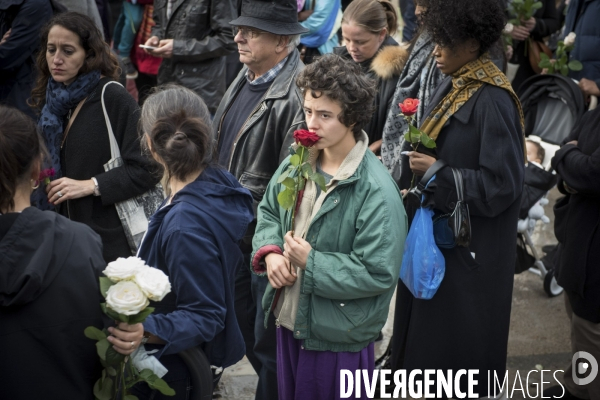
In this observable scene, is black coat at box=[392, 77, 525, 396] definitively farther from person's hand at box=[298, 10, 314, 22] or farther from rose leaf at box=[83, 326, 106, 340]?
person's hand at box=[298, 10, 314, 22]

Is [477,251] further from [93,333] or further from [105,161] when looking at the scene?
[93,333]

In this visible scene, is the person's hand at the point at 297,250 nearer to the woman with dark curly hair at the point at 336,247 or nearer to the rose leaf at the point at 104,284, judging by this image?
the woman with dark curly hair at the point at 336,247

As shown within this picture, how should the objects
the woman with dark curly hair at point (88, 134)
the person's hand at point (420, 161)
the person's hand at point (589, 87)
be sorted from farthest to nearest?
the person's hand at point (589, 87) < the woman with dark curly hair at point (88, 134) < the person's hand at point (420, 161)

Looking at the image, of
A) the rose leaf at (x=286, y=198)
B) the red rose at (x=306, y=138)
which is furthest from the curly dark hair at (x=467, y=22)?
the rose leaf at (x=286, y=198)

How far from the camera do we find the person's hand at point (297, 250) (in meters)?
3.15

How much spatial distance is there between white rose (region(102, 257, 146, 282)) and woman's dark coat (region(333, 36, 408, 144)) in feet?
8.65

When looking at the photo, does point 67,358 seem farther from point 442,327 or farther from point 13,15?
point 13,15

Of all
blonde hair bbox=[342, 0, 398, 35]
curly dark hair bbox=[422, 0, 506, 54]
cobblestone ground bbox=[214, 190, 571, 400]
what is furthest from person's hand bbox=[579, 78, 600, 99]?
curly dark hair bbox=[422, 0, 506, 54]

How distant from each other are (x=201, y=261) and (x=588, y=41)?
4560mm

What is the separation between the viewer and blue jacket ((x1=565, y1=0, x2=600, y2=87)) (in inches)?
245

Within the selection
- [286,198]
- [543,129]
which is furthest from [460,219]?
[543,129]

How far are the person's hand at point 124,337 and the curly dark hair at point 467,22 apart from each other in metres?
2.16

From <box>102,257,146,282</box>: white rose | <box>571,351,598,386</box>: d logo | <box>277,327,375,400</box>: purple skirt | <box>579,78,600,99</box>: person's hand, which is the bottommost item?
<box>571,351,598,386</box>: d logo

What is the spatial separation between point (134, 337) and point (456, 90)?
2.14 meters
